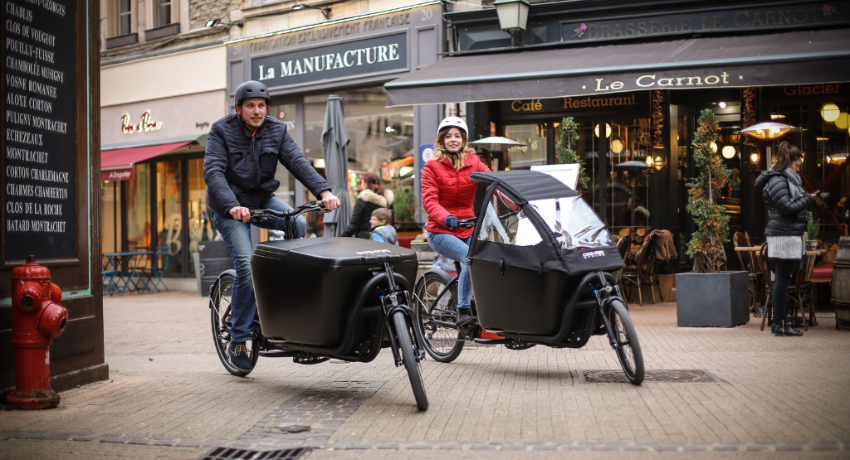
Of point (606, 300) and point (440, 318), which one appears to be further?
point (440, 318)

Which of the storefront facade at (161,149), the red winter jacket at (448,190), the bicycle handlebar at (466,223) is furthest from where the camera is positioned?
the storefront facade at (161,149)

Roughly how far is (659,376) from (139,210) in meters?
16.2

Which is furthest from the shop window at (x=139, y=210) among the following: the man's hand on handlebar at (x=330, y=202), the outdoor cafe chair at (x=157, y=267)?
the man's hand on handlebar at (x=330, y=202)

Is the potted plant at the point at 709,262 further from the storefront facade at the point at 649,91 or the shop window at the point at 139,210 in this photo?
the shop window at the point at 139,210

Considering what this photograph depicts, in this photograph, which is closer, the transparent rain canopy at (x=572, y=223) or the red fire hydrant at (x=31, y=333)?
the red fire hydrant at (x=31, y=333)

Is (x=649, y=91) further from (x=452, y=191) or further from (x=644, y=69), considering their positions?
(x=452, y=191)

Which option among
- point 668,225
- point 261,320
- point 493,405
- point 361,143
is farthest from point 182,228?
point 493,405

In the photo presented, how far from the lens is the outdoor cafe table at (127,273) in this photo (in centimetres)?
1761

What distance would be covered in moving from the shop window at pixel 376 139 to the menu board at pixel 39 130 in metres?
9.20

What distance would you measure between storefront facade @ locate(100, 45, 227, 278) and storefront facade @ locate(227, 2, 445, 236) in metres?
1.10

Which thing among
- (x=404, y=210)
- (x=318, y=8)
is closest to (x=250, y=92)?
(x=404, y=210)

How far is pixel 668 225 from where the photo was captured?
13.2 metres

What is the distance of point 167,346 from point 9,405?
3.39 metres

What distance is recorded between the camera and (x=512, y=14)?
13.0 m
